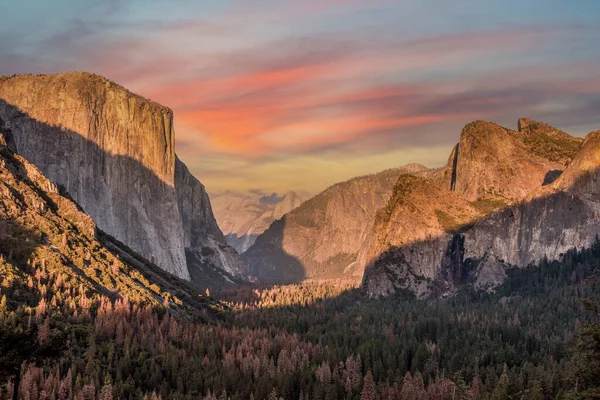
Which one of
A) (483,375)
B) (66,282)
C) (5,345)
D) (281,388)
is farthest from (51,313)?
(483,375)

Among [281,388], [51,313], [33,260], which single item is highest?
[33,260]

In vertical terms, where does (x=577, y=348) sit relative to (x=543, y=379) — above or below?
above

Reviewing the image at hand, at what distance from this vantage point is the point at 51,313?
168 meters

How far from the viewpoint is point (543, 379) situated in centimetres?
16538

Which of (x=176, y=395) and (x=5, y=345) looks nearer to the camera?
(x=5, y=345)

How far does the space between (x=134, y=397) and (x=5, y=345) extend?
74.4m

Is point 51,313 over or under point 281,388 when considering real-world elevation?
over

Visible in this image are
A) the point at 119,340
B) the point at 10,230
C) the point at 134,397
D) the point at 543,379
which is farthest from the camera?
the point at 10,230

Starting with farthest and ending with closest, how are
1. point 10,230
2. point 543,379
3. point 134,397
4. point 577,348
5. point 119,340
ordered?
point 10,230 → point 119,340 → point 543,379 → point 134,397 → point 577,348

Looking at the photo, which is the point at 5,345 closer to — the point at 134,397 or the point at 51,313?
the point at 134,397

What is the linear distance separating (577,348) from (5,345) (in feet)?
233

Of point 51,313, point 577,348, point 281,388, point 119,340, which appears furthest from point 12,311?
point 577,348

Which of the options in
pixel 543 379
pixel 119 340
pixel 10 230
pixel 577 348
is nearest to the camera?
pixel 577 348

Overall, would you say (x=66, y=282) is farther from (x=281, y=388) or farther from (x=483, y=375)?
(x=483, y=375)
